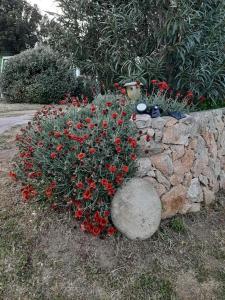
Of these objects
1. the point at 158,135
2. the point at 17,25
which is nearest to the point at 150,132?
the point at 158,135

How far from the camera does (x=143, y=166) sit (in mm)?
2807

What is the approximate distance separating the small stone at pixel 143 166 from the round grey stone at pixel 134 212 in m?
0.17

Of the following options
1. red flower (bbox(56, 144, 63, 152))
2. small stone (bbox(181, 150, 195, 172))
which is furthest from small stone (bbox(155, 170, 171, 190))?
red flower (bbox(56, 144, 63, 152))

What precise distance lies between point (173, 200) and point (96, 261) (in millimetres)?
946

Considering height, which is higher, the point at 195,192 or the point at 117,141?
the point at 117,141

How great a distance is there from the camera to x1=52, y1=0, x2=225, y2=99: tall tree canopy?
3662 mm

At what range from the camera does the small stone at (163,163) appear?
2.89m

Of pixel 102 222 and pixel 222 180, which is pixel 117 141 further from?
pixel 222 180

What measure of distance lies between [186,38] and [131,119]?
51.3 inches

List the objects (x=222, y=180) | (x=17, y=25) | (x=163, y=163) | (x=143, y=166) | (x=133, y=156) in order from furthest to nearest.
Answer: (x=17, y=25), (x=222, y=180), (x=163, y=163), (x=143, y=166), (x=133, y=156)

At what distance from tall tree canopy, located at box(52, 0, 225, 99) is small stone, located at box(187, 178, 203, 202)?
49.3 inches

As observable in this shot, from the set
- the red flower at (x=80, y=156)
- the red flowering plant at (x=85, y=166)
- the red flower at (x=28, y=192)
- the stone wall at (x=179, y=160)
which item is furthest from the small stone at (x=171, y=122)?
the red flower at (x=28, y=192)

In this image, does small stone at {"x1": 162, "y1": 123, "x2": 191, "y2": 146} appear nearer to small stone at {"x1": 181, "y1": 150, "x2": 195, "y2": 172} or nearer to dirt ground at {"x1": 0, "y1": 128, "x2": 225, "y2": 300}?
small stone at {"x1": 181, "y1": 150, "x2": 195, "y2": 172}

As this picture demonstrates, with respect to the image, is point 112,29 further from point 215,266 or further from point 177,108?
point 215,266
